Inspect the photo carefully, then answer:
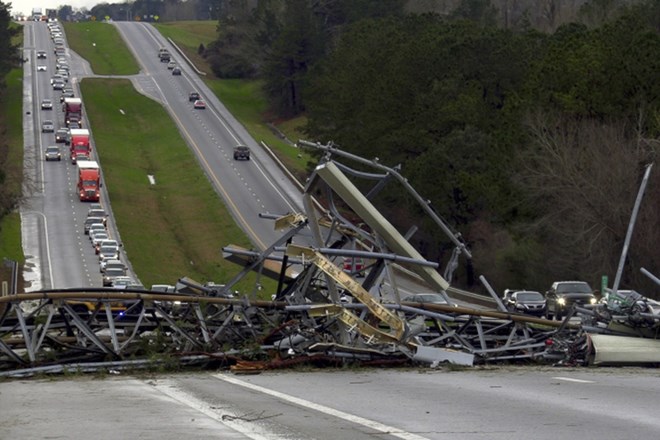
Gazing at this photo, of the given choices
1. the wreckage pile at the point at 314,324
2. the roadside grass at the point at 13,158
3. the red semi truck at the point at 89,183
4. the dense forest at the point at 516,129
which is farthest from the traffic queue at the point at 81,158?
the wreckage pile at the point at 314,324

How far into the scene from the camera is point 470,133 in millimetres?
83188

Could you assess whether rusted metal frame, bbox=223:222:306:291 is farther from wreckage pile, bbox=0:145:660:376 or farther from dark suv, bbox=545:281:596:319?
dark suv, bbox=545:281:596:319

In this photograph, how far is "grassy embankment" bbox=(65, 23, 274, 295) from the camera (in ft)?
274

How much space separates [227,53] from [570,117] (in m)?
113

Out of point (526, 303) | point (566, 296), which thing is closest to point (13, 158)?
point (526, 303)

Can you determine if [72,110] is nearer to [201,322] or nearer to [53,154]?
[53,154]

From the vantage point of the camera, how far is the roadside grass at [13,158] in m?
83.5

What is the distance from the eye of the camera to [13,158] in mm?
118938

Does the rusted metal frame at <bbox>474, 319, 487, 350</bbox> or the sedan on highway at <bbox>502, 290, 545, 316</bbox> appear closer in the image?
the rusted metal frame at <bbox>474, 319, 487, 350</bbox>

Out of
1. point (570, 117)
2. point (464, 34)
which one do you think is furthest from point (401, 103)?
point (570, 117)

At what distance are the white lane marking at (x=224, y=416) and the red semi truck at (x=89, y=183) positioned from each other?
283ft

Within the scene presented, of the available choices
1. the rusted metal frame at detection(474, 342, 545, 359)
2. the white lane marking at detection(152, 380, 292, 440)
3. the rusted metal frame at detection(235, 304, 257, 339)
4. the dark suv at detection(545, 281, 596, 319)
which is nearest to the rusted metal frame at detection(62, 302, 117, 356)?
the rusted metal frame at detection(235, 304, 257, 339)

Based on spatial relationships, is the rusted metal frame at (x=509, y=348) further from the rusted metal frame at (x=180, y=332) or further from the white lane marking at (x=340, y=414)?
the white lane marking at (x=340, y=414)

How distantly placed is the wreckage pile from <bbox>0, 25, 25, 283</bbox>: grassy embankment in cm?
4824
